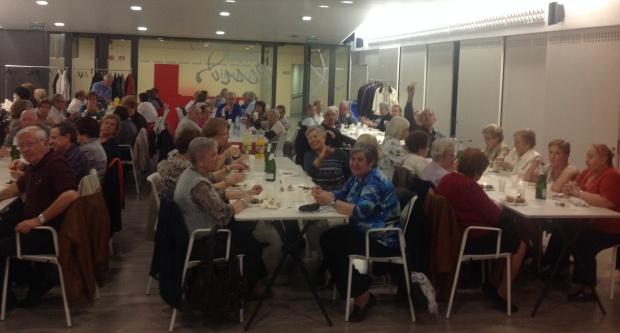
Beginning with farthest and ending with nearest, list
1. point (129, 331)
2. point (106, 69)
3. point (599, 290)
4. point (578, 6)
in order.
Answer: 1. point (106, 69)
2. point (578, 6)
3. point (599, 290)
4. point (129, 331)

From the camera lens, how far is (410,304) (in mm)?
4426

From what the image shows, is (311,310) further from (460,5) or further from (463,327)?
(460,5)

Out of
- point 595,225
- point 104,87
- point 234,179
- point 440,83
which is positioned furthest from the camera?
point 104,87

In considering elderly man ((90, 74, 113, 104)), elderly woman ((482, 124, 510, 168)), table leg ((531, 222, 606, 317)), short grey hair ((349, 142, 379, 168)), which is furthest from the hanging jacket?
elderly man ((90, 74, 113, 104))

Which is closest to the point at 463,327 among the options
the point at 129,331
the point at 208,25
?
the point at 129,331

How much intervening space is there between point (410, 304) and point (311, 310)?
0.67 meters

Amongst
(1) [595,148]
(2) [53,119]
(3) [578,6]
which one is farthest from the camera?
(2) [53,119]

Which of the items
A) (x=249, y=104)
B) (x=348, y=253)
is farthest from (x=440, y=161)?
(x=249, y=104)

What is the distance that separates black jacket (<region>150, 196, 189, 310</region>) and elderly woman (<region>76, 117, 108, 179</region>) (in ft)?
5.08

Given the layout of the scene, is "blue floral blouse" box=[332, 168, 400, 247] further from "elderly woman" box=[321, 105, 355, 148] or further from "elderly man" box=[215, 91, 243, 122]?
"elderly man" box=[215, 91, 243, 122]

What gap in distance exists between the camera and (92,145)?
5.34m

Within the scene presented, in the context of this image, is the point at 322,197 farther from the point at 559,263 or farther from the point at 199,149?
the point at 559,263

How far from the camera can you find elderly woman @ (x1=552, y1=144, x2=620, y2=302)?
4723 millimetres

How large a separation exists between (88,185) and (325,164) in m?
2.02
